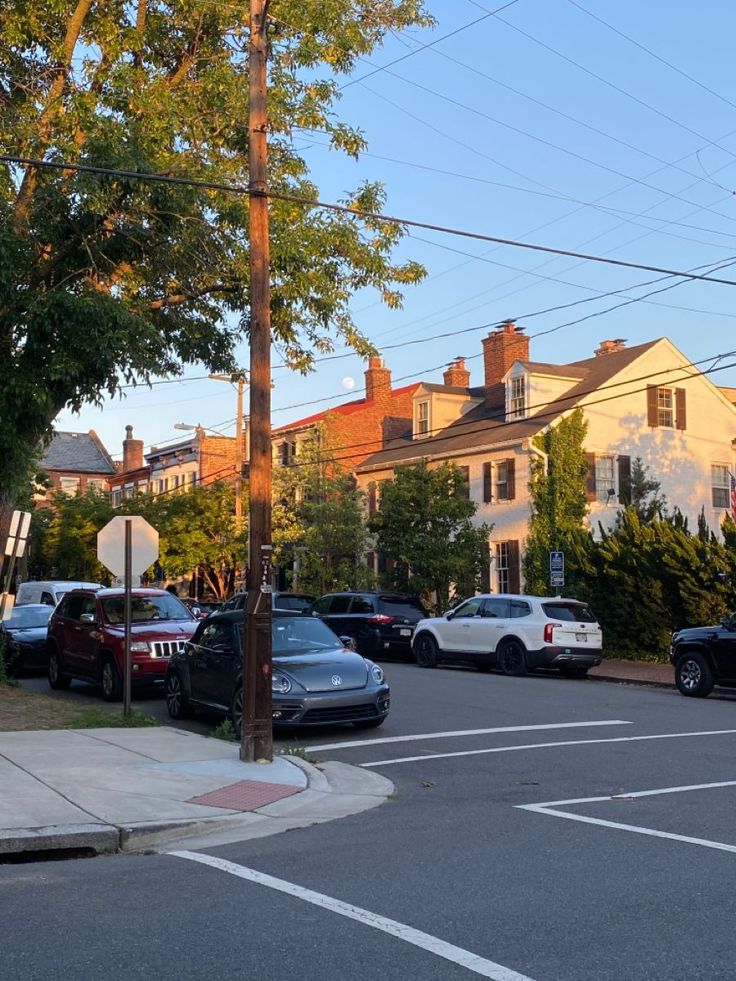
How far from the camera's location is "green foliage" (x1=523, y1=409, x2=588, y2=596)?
35969mm

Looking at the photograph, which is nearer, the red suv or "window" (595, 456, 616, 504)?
the red suv

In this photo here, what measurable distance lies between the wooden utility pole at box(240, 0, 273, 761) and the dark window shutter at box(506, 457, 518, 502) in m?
25.2

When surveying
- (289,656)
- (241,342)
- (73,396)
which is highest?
(241,342)

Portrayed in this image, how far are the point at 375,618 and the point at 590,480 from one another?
37.0 feet

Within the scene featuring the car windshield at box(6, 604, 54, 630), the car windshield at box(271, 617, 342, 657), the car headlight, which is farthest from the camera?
the car windshield at box(6, 604, 54, 630)

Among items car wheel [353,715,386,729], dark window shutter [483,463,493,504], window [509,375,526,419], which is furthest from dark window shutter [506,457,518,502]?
car wheel [353,715,386,729]

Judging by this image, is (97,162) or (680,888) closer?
(680,888)

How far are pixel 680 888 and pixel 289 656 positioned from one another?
8.24 metres

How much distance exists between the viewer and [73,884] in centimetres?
752

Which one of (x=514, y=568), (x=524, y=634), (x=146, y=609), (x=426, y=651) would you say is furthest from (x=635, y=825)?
(x=514, y=568)

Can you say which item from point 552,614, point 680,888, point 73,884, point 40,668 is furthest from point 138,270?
point 680,888

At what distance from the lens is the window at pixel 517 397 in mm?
Answer: 38281

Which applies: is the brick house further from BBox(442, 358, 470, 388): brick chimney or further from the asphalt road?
the asphalt road

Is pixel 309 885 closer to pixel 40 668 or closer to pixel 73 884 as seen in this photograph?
pixel 73 884
